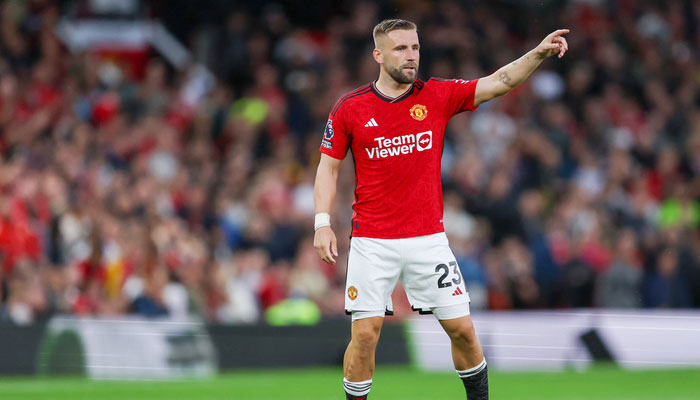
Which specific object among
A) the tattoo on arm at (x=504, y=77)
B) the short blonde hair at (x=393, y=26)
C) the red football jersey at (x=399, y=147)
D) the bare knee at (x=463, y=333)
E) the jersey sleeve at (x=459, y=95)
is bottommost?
the bare knee at (x=463, y=333)

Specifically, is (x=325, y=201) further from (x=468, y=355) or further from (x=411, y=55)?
(x=468, y=355)

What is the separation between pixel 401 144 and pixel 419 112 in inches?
9.4

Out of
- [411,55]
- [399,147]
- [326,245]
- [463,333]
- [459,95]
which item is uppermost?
[411,55]

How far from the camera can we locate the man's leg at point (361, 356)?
7469 millimetres

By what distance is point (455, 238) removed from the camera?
15.8 metres

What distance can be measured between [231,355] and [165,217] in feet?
7.26

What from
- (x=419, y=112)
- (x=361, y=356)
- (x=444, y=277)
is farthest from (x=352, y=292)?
(x=419, y=112)

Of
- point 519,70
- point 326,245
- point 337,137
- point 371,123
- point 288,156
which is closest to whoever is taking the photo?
point 519,70

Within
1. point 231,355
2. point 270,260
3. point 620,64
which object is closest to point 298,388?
point 231,355

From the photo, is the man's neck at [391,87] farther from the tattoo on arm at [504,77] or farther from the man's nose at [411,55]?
the tattoo on arm at [504,77]

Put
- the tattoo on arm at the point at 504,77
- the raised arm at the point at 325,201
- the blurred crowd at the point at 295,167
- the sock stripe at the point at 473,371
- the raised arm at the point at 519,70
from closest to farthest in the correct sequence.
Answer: the raised arm at the point at 519,70 → the tattoo on arm at the point at 504,77 → the raised arm at the point at 325,201 → the sock stripe at the point at 473,371 → the blurred crowd at the point at 295,167

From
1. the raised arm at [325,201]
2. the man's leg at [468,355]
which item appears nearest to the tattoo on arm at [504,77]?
the raised arm at [325,201]

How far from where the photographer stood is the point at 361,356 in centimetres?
750

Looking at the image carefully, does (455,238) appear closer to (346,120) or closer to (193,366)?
(193,366)
